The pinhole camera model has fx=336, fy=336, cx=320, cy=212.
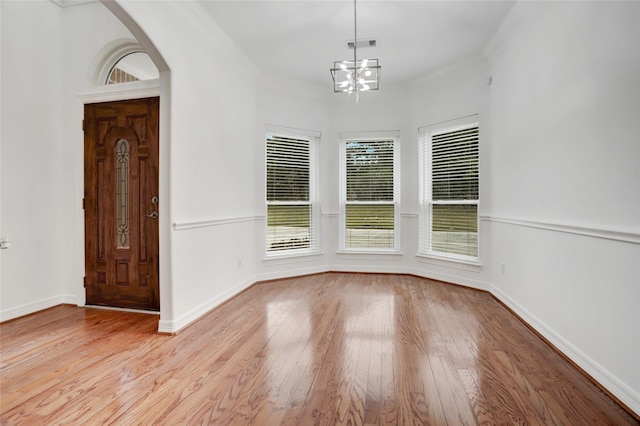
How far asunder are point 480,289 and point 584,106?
2687mm

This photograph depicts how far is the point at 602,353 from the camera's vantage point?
2.05 meters

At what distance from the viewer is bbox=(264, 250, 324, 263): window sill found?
16.2ft

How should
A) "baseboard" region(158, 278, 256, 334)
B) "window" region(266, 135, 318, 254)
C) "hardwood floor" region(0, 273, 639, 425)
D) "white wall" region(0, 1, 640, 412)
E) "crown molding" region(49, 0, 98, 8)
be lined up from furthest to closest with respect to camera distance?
"window" region(266, 135, 318, 254) < "crown molding" region(49, 0, 98, 8) < "baseboard" region(158, 278, 256, 334) < "white wall" region(0, 1, 640, 412) < "hardwood floor" region(0, 273, 639, 425)

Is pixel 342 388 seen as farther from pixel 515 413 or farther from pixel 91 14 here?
pixel 91 14

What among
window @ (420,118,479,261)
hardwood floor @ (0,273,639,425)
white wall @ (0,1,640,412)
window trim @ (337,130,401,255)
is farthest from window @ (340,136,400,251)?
hardwood floor @ (0,273,639,425)

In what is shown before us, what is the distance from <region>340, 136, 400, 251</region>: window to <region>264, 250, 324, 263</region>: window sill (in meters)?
0.48

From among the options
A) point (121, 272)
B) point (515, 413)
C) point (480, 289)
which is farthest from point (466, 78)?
point (121, 272)

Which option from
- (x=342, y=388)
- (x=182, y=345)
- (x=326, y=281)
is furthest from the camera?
(x=326, y=281)

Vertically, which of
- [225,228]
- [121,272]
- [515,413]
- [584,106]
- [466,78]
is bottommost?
[515,413]

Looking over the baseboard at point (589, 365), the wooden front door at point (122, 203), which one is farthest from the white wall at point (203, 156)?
the baseboard at point (589, 365)

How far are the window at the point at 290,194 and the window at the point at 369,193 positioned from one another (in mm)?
522

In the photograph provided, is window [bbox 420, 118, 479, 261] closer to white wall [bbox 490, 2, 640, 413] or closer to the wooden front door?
white wall [bbox 490, 2, 640, 413]

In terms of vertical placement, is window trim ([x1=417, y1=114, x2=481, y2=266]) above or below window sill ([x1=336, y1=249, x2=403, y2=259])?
above

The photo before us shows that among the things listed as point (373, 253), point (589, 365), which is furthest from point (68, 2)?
point (589, 365)
